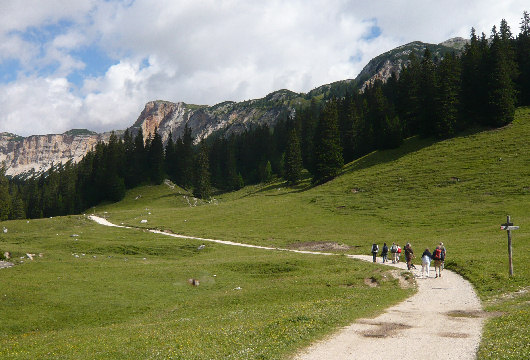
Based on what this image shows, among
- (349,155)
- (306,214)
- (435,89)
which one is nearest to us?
(306,214)

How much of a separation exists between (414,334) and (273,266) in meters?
22.9

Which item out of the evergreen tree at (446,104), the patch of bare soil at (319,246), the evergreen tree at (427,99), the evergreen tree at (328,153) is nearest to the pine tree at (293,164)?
the evergreen tree at (328,153)

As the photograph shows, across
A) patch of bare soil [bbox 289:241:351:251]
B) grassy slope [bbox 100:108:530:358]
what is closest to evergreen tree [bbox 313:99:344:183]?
grassy slope [bbox 100:108:530:358]

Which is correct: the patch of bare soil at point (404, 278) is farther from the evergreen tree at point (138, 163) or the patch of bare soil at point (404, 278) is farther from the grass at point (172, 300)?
the evergreen tree at point (138, 163)

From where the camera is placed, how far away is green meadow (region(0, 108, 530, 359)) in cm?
1575

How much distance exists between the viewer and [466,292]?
2344cm

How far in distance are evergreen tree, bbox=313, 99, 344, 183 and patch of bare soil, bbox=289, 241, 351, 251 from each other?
45171 mm

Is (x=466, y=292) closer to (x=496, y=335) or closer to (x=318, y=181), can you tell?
(x=496, y=335)

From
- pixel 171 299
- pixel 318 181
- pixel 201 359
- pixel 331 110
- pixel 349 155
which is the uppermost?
pixel 331 110

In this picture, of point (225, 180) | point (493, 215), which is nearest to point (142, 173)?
point (225, 180)

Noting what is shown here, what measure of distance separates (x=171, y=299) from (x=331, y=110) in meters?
86.3

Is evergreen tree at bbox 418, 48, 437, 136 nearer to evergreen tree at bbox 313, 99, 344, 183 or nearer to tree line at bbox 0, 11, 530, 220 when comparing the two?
tree line at bbox 0, 11, 530, 220

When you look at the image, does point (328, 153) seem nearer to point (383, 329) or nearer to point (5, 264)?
point (5, 264)

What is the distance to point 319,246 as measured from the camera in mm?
49688
